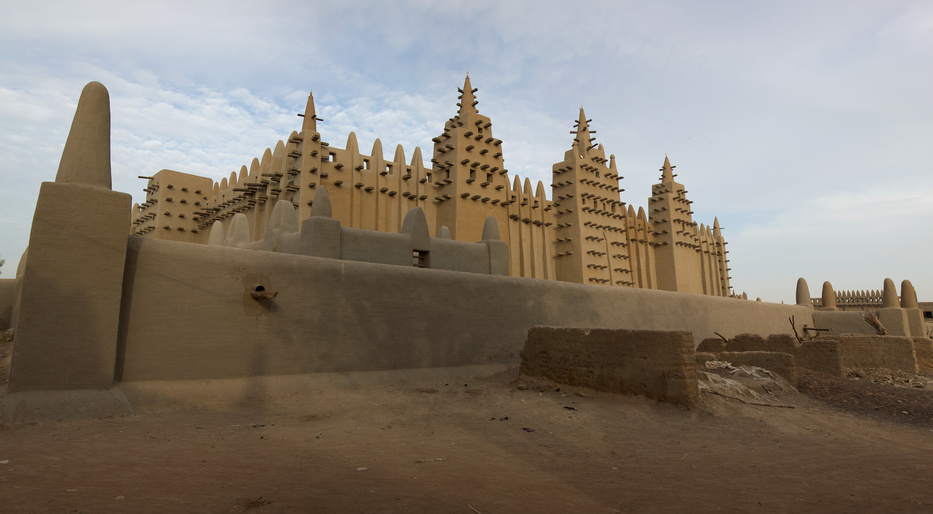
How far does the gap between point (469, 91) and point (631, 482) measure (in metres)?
22.0

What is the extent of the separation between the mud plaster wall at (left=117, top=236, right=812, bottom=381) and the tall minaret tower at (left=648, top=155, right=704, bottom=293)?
60.9 feet

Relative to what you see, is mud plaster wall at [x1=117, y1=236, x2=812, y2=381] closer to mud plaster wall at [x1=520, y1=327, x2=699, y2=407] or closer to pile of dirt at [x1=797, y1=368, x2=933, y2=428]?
mud plaster wall at [x1=520, y1=327, x2=699, y2=407]

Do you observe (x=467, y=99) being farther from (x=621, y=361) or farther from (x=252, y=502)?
(x=252, y=502)

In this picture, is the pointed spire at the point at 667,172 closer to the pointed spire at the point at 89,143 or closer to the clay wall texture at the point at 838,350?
the clay wall texture at the point at 838,350

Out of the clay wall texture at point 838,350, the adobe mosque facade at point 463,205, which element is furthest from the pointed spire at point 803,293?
the clay wall texture at point 838,350

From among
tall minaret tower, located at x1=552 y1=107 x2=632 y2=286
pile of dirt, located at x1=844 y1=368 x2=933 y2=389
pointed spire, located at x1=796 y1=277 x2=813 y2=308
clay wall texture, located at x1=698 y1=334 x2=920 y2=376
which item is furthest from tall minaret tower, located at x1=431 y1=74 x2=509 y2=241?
pointed spire, located at x1=796 y1=277 x2=813 y2=308

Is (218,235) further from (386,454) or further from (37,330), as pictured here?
(386,454)

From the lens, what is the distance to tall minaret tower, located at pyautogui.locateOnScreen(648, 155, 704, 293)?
102 ft

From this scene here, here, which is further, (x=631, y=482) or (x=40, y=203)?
(x=40, y=203)

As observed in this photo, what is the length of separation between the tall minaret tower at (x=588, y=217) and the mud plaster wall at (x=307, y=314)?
39.0ft

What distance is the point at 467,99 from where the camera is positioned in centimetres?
2416

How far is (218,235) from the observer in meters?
16.2

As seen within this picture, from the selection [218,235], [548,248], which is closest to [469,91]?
[548,248]

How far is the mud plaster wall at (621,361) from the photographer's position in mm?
7660
